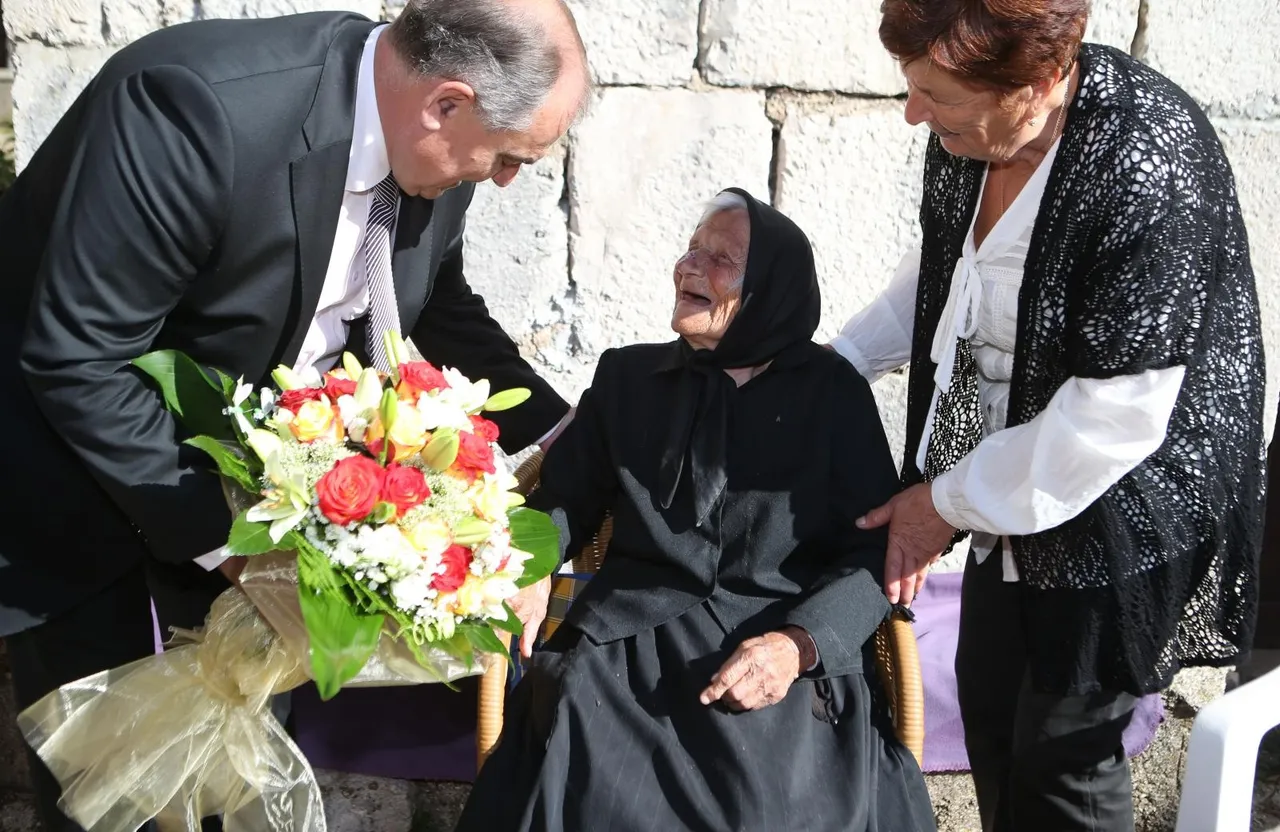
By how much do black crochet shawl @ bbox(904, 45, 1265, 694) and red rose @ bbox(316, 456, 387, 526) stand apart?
1.26 metres

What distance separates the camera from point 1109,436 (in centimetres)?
205

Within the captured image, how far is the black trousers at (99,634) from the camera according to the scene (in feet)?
7.89

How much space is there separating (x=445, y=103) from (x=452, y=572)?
2.90 ft

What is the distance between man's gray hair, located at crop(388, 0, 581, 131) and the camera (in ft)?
6.85

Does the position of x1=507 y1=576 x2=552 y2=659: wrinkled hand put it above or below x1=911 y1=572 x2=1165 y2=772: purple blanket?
above

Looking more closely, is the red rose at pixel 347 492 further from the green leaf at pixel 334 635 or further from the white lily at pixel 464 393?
the white lily at pixel 464 393

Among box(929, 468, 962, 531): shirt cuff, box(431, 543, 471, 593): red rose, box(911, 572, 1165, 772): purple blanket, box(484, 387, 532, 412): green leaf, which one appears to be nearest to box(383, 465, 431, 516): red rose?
box(431, 543, 471, 593): red rose

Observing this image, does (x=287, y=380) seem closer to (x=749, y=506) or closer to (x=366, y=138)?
(x=366, y=138)

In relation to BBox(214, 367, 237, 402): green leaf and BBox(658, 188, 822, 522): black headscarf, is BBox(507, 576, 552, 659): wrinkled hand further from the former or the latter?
BBox(214, 367, 237, 402): green leaf

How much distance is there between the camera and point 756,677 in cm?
236

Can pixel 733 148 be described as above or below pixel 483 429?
above

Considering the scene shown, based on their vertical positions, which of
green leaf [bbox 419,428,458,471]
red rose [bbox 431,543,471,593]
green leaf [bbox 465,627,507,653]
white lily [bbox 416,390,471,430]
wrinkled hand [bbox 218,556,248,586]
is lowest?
green leaf [bbox 465,627,507,653]

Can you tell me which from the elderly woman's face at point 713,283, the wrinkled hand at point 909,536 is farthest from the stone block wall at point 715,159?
the wrinkled hand at point 909,536

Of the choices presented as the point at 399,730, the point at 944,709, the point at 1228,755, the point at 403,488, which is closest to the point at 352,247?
the point at 403,488
